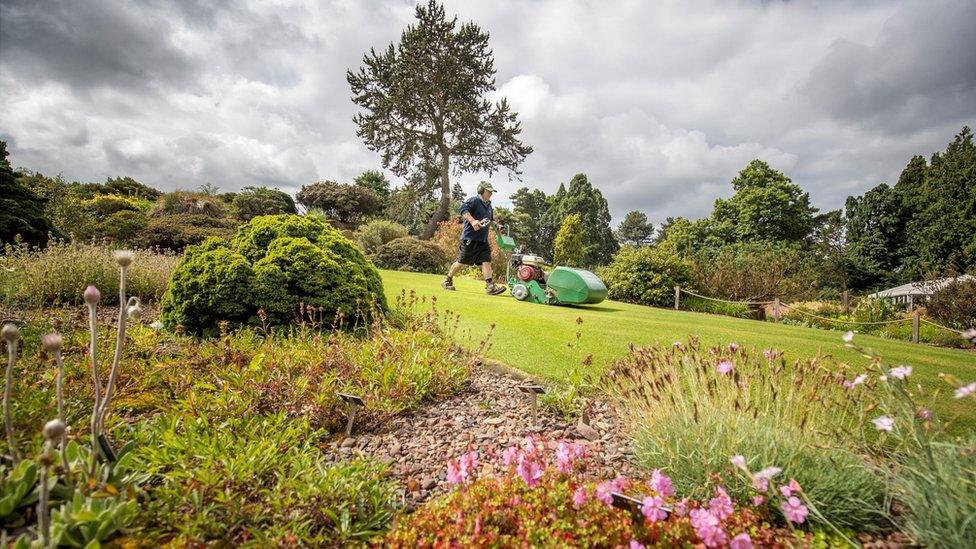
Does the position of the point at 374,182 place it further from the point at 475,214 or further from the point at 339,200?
the point at 475,214

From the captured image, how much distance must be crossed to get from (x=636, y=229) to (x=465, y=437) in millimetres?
62164

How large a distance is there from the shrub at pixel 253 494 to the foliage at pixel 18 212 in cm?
1240

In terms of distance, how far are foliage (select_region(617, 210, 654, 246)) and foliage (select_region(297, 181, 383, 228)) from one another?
40.2 metres

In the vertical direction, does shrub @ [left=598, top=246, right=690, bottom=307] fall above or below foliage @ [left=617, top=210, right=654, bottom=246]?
below

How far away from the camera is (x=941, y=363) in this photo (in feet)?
18.5

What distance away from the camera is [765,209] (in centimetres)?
2980

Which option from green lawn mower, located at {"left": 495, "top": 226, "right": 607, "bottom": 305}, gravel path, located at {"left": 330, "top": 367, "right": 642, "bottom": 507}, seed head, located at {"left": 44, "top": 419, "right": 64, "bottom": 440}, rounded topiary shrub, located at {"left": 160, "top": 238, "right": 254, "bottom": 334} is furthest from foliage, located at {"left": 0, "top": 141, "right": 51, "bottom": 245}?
seed head, located at {"left": 44, "top": 419, "right": 64, "bottom": 440}

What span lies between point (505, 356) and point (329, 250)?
2.78 meters

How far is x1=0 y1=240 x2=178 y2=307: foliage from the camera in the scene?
6.18m

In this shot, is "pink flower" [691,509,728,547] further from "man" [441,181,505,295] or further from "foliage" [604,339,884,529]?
"man" [441,181,505,295]

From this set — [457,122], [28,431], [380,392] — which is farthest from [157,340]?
[457,122]

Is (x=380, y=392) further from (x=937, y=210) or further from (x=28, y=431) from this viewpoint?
(x=937, y=210)

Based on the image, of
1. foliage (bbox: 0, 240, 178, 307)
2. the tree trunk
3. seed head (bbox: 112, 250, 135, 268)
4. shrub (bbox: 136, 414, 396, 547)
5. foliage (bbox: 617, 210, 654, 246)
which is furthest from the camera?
foliage (bbox: 617, 210, 654, 246)

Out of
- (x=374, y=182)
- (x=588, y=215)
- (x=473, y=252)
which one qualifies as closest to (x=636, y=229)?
(x=588, y=215)
